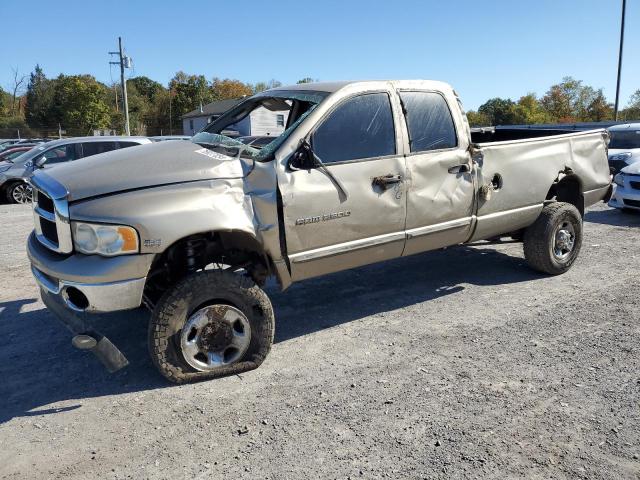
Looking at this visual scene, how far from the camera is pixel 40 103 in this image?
225 feet

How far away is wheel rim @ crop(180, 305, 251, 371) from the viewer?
362 centimetres

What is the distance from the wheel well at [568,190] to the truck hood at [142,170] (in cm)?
384

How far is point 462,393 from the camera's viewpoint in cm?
350

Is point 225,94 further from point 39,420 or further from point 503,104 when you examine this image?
point 39,420

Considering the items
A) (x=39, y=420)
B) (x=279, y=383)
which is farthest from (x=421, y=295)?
(x=39, y=420)

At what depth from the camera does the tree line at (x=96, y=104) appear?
60.4 metres

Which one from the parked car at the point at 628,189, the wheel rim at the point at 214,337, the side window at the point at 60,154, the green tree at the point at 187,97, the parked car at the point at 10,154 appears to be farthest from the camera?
the green tree at the point at 187,97

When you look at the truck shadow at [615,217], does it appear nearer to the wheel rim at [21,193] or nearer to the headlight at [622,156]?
the headlight at [622,156]

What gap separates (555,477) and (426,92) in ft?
11.0

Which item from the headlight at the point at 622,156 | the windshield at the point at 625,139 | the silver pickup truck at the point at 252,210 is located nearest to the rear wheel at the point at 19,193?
the silver pickup truck at the point at 252,210

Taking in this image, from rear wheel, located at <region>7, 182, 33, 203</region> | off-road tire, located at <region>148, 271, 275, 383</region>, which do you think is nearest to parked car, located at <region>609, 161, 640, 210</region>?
off-road tire, located at <region>148, 271, 275, 383</region>

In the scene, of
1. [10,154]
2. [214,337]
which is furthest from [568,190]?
[10,154]

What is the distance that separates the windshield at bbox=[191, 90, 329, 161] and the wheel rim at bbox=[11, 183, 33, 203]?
10.6m

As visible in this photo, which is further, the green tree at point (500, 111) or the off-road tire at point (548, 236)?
the green tree at point (500, 111)
